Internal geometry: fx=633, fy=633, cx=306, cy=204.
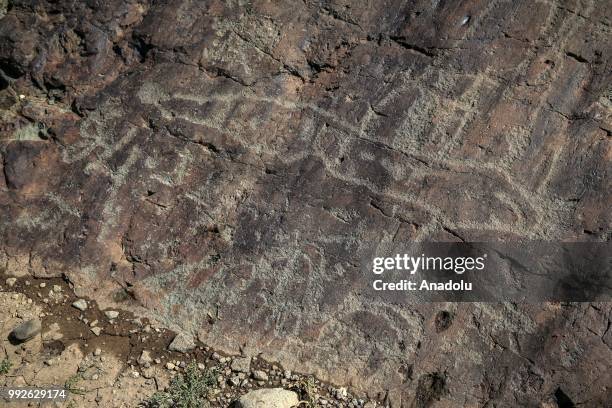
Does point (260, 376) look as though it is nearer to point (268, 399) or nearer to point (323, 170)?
point (268, 399)

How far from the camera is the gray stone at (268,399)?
3.18 m

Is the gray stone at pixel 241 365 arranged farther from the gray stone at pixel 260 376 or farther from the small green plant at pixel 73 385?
the small green plant at pixel 73 385

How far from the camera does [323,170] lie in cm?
374

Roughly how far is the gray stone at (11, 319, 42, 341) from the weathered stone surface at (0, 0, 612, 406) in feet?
1.08

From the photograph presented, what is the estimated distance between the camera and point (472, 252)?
347 cm

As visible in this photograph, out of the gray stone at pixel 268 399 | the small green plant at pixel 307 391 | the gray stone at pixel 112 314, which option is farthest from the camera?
the gray stone at pixel 112 314

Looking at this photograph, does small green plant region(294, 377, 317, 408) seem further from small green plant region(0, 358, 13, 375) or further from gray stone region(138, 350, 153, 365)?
small green plant region(0, 358, 13, 375)

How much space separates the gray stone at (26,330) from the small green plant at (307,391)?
149 cm

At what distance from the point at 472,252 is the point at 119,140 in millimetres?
2241

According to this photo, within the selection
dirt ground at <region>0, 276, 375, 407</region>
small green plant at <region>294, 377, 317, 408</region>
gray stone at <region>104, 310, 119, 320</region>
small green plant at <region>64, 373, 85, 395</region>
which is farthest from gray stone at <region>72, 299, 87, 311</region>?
small green plant at <region>294, 377, 317, 408</region>

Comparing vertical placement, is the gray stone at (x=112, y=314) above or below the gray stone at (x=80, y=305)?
above

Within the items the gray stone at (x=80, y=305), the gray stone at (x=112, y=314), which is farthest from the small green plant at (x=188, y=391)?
the gray stone at (x=80, y=305)

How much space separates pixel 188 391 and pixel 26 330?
988 millimetres

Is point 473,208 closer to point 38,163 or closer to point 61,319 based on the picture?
point 61,319
